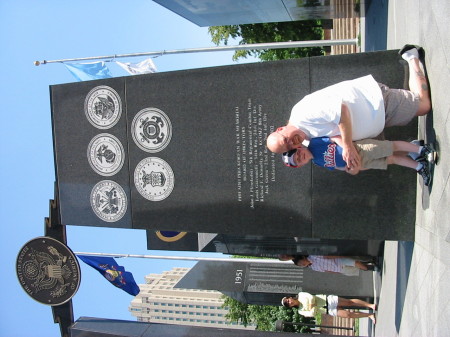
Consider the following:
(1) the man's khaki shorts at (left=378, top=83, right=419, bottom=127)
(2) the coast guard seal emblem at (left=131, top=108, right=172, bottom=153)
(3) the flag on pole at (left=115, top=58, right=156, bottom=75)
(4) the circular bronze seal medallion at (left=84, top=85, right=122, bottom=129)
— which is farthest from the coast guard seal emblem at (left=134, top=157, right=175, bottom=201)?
(3) the flag on pole at (left=115, top=58, right=156, bottom=75)

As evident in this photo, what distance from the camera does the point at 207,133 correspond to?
6973 mm

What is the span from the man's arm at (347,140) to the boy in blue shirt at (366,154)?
107 millimetres

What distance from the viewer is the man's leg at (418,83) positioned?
538 centimetres

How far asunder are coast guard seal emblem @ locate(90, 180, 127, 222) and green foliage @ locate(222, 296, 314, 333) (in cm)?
1819

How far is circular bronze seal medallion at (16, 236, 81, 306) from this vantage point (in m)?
8.78

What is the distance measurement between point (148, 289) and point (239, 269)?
209 ft

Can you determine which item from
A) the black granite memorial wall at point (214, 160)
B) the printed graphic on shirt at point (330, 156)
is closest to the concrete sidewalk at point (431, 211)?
the black granite memorial wall at point (214, 160)

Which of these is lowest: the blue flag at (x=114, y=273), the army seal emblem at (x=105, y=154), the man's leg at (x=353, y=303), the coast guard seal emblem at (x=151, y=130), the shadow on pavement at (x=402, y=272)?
the man's leg at (x=353, y=303)

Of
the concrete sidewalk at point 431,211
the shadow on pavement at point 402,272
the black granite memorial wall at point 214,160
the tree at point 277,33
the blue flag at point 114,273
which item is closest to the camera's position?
the concrete sidewalk at point 431,211

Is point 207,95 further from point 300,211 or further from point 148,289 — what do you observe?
point 148,289

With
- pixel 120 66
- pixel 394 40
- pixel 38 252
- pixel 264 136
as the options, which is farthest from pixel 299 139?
pixel 120 66

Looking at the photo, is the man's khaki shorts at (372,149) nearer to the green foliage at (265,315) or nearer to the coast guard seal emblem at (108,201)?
the coast guard seal emblem at (108,201)

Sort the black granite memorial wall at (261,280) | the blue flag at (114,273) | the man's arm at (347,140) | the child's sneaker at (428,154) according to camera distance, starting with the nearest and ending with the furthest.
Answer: the man's arm at (347,140), the child's sneaker at (428,154), the blue flag at (114,273), the black granite memorial wall at (261,280)

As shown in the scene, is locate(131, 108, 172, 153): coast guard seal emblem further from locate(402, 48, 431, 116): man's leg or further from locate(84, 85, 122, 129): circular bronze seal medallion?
locate(402, 48, 431, 116): man's leg
